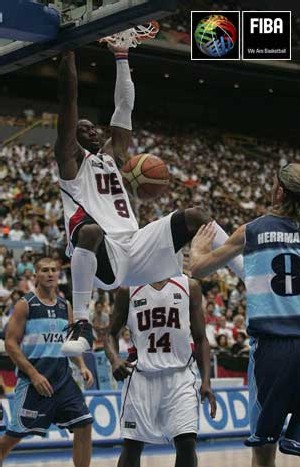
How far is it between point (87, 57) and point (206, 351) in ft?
69.4

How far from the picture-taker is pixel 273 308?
5887 mm

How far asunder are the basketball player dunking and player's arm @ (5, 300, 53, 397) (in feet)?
2.89


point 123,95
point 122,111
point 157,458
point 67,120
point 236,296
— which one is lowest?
point 157,458

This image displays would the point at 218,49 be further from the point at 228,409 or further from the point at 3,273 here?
the point at 228,409

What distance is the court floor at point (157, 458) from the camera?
11406mm

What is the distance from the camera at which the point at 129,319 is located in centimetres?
852

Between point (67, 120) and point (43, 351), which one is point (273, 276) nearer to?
point (67, 120)

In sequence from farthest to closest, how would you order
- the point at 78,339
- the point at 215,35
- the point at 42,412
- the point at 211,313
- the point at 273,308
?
the point at 215,35 < the point at 211,313 < the point at 42,412 < the point at 78,339 < the point at 273,308

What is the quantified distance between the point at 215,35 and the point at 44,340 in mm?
18752

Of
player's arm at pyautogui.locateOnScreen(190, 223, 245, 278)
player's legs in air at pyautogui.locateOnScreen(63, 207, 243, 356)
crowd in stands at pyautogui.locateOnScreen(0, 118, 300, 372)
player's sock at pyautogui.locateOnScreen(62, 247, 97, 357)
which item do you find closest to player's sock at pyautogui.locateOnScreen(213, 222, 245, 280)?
player's legs in air at pyautogui.locateOnScreen(63, 207, 243, 356)

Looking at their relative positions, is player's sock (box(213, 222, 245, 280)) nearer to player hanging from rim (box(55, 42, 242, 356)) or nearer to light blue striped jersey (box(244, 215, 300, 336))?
player hanging from rim (box(55, 42, 242, 356))

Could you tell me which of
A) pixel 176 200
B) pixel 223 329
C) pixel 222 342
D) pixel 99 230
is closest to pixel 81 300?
pixel 99 230

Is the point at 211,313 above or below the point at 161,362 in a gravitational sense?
below

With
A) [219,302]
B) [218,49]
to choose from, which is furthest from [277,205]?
[218,49]
